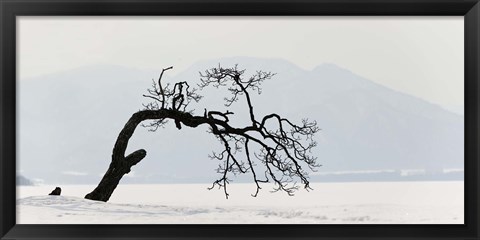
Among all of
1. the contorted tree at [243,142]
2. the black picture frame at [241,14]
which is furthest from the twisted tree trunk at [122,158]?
the black picture frame at [241,14]

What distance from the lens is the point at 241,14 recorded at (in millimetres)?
2486

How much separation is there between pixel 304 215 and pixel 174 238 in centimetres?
45

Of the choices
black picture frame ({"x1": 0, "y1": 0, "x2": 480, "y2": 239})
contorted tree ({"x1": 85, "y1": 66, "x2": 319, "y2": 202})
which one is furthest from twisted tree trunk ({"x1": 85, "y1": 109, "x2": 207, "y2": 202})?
black picture frame ({"x1": 0, "y1": 0, "x2": 480, "y2": 239})

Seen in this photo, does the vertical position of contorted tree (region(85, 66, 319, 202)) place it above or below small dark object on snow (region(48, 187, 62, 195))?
above

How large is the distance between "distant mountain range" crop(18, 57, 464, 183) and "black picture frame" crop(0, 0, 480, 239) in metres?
0.05

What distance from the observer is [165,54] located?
99.1 inches

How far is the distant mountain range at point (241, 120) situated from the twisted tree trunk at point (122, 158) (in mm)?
22

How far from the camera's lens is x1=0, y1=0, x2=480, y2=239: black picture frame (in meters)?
2.45

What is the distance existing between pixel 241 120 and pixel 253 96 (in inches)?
3.7

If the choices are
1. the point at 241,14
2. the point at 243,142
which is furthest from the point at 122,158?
the point at 241,14

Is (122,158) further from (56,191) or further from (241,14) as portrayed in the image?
(241,14)

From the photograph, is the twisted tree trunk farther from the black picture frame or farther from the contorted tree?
the black picture frame
